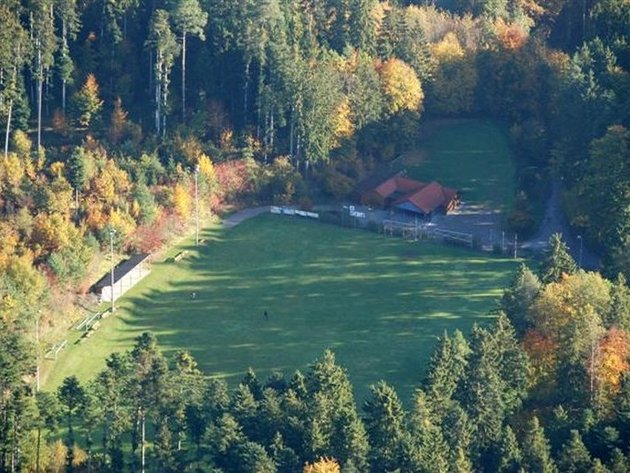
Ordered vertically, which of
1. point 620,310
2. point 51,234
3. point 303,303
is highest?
point 51,234

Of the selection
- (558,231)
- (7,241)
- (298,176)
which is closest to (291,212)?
(298,176)

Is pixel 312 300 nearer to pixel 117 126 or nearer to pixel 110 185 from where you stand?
pixel 110 185

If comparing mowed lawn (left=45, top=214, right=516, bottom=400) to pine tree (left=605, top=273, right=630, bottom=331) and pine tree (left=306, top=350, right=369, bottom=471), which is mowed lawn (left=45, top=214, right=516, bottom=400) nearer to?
pine tree (left=306, top=350, right=369, bottom=471)

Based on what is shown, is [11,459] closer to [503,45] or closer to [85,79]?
[85,79]

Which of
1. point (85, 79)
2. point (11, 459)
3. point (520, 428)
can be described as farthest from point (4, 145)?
point (520, 428)

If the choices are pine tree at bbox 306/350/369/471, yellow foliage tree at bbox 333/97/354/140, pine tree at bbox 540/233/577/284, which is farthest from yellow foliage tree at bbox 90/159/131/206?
pine tree at bbox 306/350/369/471

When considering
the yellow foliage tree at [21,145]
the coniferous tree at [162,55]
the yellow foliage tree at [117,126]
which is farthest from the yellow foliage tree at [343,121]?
the yellow foliage tree at [21,145]
